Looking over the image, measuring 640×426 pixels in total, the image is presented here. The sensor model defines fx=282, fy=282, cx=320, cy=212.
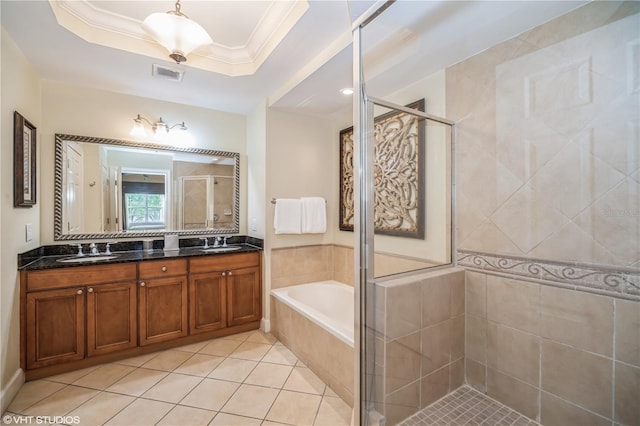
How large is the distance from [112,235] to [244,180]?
1350 millimetres

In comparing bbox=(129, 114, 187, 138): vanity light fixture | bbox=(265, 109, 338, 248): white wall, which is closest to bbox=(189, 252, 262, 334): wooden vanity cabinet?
bbox=(265, 109, 338, 248): white wall

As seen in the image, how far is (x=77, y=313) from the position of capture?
82.3 inches

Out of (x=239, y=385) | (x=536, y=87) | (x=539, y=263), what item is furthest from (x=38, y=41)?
(x=539, y=263)

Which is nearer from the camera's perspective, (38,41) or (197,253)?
(38,41)

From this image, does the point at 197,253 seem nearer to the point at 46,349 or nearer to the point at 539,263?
the point at 46,349

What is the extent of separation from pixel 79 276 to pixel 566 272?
309cm

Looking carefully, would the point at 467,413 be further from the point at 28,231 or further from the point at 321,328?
the point at 28,231

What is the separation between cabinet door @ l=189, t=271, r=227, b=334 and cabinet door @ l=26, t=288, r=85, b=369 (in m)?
0.76

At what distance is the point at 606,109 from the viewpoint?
126 cm

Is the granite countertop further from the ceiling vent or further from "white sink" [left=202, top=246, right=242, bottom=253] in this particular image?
the ceiling vent

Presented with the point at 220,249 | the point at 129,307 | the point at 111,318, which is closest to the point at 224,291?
the point at 220,249

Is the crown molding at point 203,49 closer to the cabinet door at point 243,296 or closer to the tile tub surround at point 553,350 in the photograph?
the cabinet door at point 243,296

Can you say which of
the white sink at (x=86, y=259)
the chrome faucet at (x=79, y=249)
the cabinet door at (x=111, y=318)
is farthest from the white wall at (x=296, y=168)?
the chrome faucet at (x=79, y=249)

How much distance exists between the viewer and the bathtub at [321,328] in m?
1.81
